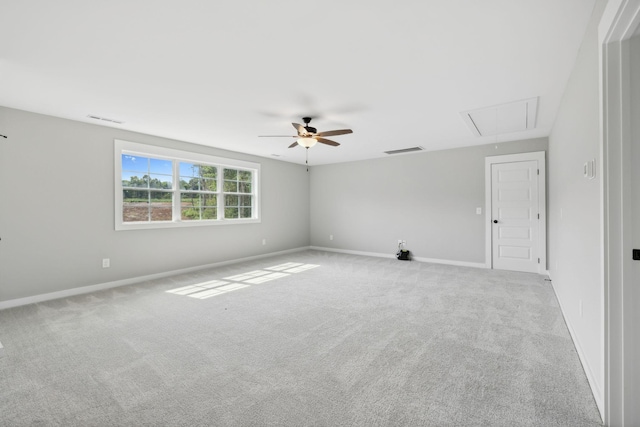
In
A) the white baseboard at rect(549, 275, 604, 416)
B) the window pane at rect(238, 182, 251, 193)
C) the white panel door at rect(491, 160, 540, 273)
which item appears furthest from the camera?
the window pane at rect(238, 182, 251, 193)

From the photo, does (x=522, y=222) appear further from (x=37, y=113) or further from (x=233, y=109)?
(x=37, y=113)

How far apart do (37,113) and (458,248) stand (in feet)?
23.5

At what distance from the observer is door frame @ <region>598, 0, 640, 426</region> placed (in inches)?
60.2

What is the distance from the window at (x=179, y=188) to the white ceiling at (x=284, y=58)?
1010 mm

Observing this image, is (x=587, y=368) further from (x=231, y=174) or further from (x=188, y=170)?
(x=231, y=174)

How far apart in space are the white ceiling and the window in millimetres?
1010

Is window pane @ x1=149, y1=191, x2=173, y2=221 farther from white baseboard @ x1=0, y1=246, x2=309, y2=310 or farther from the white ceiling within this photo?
the white ceiling

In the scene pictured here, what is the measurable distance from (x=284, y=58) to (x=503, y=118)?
3.29m

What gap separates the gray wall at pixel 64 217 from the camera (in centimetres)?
365

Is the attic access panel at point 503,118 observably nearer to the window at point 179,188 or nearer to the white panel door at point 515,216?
the white panel door at point 515,216

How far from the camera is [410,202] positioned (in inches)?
263

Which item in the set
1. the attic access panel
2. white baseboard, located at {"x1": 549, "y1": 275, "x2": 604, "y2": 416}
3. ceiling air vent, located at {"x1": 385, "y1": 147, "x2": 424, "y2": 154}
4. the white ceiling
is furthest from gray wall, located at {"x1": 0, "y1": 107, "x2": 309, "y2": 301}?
white baseboard, located at {"x1": 549, "y1": 275, "x2": 604, "y2": 416}

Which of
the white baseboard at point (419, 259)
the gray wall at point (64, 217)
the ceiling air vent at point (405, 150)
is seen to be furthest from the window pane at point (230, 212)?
the ceiling air vent at point (405, 150)

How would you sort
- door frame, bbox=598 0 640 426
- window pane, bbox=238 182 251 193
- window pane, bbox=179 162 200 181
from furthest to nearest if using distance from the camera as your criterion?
window pane, bbox=238 182 251 193, window pane, bbox=179 162 200 181, door frame, bbox=598 0 640 426
